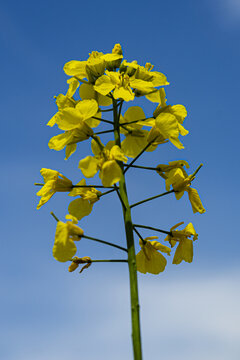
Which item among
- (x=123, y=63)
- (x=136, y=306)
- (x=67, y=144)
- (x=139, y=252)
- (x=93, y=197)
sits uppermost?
(x=123, y=63)

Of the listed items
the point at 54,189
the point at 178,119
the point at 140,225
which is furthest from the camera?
the point at 178,119

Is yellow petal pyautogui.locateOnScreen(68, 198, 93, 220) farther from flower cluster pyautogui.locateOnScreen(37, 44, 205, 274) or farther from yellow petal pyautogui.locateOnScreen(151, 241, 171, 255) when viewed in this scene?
yellow petal pyautogui.locateOnScreen(151, 241, 171, 255)

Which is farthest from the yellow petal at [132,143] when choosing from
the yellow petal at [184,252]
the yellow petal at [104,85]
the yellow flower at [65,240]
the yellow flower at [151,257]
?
the yellow flower at [65,240]

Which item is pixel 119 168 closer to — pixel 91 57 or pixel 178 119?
pixel 178 119

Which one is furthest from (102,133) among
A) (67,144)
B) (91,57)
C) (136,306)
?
(136,306)

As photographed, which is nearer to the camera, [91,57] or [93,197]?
[93,197]

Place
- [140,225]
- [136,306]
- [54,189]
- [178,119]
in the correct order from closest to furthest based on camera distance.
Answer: [136,306]
[140,225]
[54,189]
[178,119]

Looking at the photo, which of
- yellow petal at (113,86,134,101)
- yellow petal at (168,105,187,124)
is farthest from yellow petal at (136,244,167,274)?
yellow petal at (113,86,134,101)
